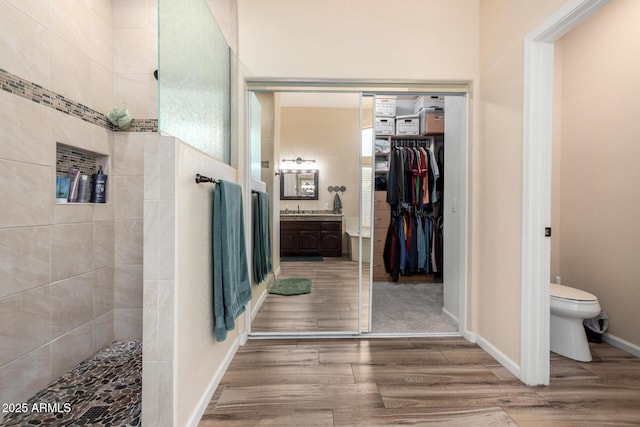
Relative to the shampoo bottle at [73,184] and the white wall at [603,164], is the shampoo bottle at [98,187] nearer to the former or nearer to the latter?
the shampoo bottle at [73,184]

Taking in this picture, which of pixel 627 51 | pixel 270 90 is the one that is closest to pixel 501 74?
pixel 627 51

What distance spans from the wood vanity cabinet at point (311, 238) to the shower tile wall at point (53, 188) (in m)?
1.20

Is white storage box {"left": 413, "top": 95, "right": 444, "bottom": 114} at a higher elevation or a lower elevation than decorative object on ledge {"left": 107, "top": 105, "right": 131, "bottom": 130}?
higher

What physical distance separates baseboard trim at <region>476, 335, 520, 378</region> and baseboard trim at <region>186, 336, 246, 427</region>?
72.9 inches

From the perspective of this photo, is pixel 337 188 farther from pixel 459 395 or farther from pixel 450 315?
pixel 459 395

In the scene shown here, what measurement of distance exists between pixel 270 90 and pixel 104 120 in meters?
1.26

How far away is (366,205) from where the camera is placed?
2502mm

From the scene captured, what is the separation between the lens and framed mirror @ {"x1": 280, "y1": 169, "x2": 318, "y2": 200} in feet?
9.34

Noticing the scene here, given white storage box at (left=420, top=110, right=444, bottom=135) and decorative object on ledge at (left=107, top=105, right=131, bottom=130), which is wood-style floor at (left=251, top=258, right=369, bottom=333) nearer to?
decorative object on ledge at (left=107, top=105, right=131, bottom=130)

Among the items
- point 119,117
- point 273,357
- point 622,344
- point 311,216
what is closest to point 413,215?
point 311,216

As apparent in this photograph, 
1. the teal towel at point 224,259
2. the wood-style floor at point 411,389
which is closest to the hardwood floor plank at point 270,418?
the wood-style floor at point 411,389

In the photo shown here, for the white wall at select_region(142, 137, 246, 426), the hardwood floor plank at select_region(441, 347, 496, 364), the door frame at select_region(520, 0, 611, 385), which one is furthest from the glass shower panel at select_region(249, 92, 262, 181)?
the hardwood floor plank at select_region(441, 347, 496, 364)

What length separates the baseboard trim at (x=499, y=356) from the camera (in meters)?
1.86

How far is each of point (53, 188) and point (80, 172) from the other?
0.32 metres
